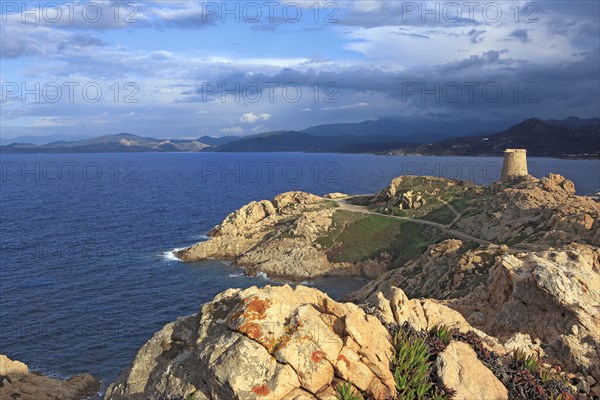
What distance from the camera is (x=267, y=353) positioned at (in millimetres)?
16438

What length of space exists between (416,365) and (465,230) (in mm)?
70999

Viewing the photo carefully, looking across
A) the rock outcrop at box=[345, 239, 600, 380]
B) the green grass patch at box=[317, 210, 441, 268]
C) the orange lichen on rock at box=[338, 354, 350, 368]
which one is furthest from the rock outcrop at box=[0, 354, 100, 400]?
the green grass patch at box=[317, 210, 441, 268]

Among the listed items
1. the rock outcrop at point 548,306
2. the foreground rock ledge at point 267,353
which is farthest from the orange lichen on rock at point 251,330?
the rock outcrop at point 548,306

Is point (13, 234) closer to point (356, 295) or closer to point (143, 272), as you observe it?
point (143, 272)

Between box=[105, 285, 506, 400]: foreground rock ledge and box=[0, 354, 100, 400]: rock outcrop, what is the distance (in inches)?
1020

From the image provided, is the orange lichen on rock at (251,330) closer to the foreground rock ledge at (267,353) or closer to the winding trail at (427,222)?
the foreground rock ledge at (267,353)

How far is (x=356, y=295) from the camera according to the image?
2781 inches

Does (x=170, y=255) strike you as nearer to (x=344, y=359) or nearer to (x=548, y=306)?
(x=548, y=306)

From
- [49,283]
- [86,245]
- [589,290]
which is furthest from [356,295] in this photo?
[86,245]

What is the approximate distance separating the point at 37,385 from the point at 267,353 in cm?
3572

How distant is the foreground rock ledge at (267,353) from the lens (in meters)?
16.0

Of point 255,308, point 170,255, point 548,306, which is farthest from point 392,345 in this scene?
point 170,255

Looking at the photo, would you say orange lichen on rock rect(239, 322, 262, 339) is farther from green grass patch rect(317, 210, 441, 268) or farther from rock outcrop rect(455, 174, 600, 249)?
green grass patch rect(317, 210, 441, 268)

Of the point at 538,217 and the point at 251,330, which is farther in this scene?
the point at 538,217
